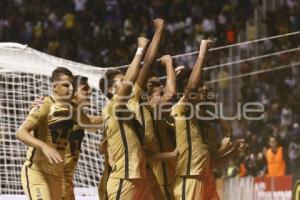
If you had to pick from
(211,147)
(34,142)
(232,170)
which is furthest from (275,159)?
(34,142)

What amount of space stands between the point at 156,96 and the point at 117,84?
0.75m

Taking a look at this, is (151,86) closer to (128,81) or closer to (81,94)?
(81,94)

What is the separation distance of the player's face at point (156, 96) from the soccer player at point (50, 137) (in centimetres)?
88

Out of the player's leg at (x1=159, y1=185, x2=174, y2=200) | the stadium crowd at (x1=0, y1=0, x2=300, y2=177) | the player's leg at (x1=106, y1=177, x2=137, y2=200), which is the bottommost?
the player's leg at (x1=159, y1=185, x2=174, y2=200)

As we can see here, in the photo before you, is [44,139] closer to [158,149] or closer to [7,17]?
[158,149]

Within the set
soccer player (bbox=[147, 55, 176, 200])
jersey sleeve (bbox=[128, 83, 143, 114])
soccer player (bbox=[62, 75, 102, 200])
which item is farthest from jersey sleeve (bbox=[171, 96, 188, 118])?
soccer player (bbox=[62, 75, 102, 200])

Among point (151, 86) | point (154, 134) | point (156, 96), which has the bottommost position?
point (154, 134)

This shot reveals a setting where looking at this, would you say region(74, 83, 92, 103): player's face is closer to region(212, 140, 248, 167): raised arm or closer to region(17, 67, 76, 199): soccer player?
region(17, 67, 76, 199): soccer player

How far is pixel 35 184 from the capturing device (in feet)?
31.0

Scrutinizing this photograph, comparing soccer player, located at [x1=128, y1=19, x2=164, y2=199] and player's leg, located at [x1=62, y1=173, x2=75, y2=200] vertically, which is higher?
soccer player, located at [x1=128, y1=19, x2=164, y2=199]

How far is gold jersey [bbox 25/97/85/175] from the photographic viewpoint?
9.58 meters

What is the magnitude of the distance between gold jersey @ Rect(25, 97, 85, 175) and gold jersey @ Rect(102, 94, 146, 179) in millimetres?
1098

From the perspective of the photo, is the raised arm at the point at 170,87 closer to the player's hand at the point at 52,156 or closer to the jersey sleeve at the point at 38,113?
the jersey sleeve at the point at 38,113

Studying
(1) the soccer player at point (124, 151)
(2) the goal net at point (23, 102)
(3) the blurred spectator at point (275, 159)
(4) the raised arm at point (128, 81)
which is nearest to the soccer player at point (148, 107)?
(1) the soccer player at point (124, 151)
